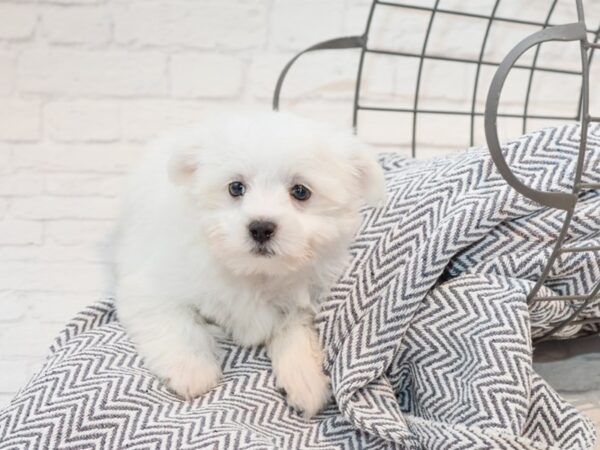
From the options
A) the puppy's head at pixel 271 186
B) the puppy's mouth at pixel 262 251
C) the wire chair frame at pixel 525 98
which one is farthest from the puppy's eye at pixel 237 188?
the wire chair frame at pixel 525 98

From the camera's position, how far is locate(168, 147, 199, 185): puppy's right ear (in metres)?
1.16

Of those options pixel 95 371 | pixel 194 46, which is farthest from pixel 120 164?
pixel 95 371

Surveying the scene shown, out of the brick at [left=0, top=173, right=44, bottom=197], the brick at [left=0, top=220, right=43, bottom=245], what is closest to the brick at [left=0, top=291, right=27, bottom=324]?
the brick at [left=0, top=220, right=43, bottom=245]

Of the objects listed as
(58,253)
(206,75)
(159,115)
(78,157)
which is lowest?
(58,253)

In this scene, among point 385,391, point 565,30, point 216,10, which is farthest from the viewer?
point 216,10

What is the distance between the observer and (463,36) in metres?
1.68

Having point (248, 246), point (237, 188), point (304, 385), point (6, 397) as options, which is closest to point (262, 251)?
point (248, 246)

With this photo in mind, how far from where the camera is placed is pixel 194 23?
160 cm

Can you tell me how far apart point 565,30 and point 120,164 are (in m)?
1.08

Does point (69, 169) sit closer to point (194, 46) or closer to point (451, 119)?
point (194, 46)

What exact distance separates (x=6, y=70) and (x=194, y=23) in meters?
0.43

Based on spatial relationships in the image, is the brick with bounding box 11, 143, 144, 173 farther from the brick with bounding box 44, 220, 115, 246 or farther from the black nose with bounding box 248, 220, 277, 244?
the black nose with bounding box 248, 220, 277, 244

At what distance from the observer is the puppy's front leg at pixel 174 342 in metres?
1.13

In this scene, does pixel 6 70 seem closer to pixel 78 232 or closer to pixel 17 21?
pixel 17 21
